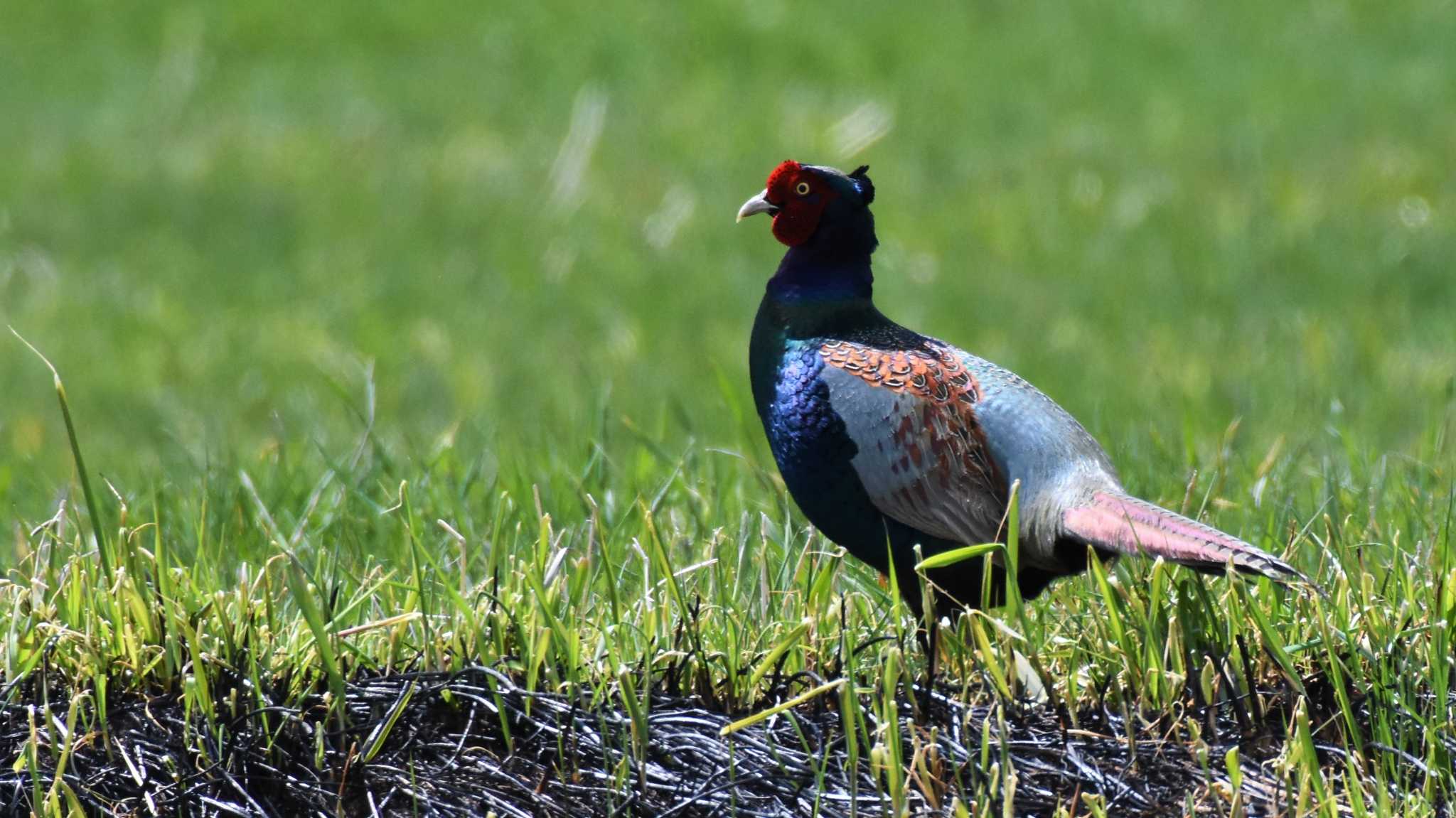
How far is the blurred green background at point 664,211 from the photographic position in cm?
741

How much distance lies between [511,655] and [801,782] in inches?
22.9

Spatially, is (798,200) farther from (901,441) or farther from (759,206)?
(901,441)

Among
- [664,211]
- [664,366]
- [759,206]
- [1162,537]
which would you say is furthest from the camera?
[664,211]

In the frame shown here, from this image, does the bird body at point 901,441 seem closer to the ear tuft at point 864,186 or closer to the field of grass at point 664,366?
the ear tuft at point 864,186

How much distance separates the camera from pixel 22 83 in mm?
12617

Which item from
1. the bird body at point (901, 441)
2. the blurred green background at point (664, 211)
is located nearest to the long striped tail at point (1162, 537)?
the bird body at point (901, 441)

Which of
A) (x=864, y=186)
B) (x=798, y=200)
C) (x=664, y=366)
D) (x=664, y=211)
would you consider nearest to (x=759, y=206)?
(x=798, y=200)

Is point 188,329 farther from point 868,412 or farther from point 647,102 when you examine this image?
point 868,412

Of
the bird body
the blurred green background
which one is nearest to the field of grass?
the blurred green background

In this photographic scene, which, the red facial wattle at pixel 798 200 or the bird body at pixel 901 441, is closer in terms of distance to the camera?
the bird body at pixel 901 441

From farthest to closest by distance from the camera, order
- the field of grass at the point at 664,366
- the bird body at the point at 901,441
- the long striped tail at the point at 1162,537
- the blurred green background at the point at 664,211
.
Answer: the blurred green background at the point at 664,211 < the bird body at the point at 901,441 < the field of grass at the point at 664,366 < the long striped tail at the point at 1162,537

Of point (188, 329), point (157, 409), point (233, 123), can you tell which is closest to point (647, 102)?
point (233, 123)

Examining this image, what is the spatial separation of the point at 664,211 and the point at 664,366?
2.52 meters

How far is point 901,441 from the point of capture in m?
3.44
